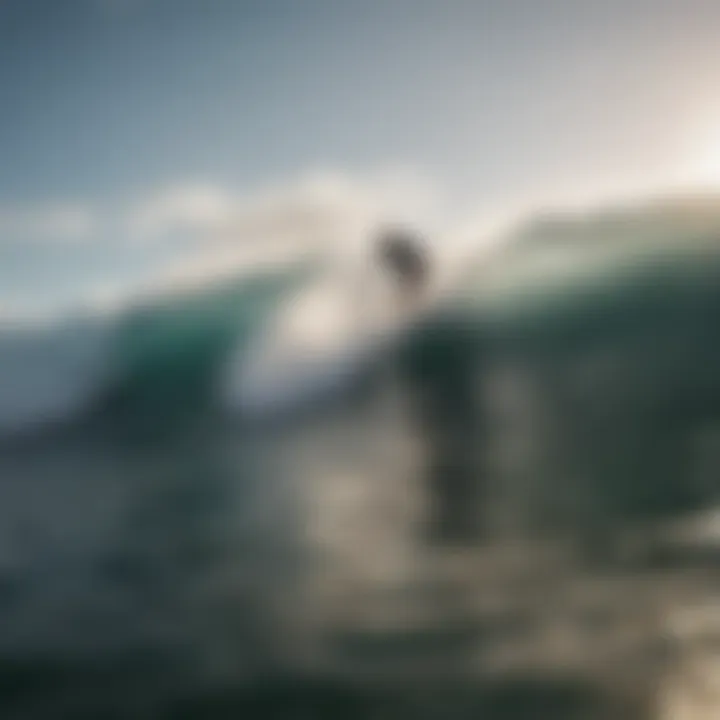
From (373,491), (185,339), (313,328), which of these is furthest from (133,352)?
(373,491)

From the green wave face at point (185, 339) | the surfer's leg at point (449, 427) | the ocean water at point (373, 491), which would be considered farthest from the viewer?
the green wave face at point (185, 339)

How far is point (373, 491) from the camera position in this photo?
1.90m

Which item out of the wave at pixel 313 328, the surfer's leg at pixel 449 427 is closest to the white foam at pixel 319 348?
the wave at pixel 313 328

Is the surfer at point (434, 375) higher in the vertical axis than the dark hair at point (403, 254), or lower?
lower

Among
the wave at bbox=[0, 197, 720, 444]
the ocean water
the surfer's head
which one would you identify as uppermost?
the surfer's head

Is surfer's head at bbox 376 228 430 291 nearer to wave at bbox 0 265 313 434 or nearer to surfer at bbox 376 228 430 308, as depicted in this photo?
surfer at bbox 376 228 430 308

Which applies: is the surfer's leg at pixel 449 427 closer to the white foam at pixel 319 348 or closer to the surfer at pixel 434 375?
the surfer at pixel 434 375

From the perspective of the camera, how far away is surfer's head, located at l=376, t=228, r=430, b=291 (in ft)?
6.37

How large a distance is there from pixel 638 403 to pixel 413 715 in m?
0.77

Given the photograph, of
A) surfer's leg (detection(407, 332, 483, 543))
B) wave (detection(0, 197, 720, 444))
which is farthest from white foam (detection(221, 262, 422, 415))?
surfer's leg (detection(407, 332, 483, 543))

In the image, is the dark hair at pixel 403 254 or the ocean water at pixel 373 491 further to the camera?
the dark hair at pixel 403 254

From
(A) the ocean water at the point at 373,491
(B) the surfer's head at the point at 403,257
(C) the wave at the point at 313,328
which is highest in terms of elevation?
(B) the surfer's head at the point at 403,257

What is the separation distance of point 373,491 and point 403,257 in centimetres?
50

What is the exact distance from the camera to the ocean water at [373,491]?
5.75 ft
